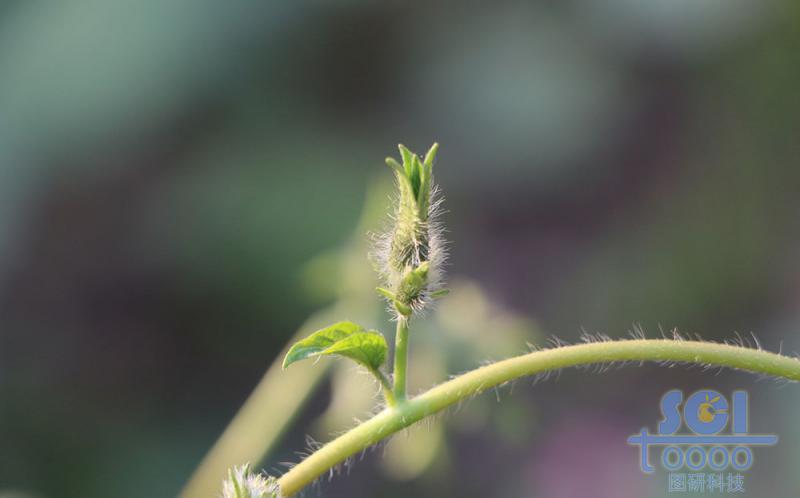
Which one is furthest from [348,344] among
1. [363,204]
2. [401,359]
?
[363,204]

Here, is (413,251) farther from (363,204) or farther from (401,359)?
(363,204)

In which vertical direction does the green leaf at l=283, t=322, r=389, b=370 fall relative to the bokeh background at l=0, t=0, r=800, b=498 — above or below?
below

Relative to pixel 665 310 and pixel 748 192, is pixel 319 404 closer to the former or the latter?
pixel 665 310

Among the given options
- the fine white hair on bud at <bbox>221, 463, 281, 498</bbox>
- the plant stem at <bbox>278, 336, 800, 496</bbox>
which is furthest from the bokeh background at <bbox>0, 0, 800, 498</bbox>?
the fine white hair on bud at <bbox>221, 463, 281, 498</bbox>

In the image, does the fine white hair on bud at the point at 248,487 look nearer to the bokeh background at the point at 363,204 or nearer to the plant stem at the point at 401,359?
the plant stem at the point at 401,359

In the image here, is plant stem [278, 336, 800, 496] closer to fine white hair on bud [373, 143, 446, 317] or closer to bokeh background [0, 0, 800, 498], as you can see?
fine white hair on bud [373, 143, 446, 317]

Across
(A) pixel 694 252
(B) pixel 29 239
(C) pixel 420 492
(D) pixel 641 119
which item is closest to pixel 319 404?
(C) pixel 420 492
